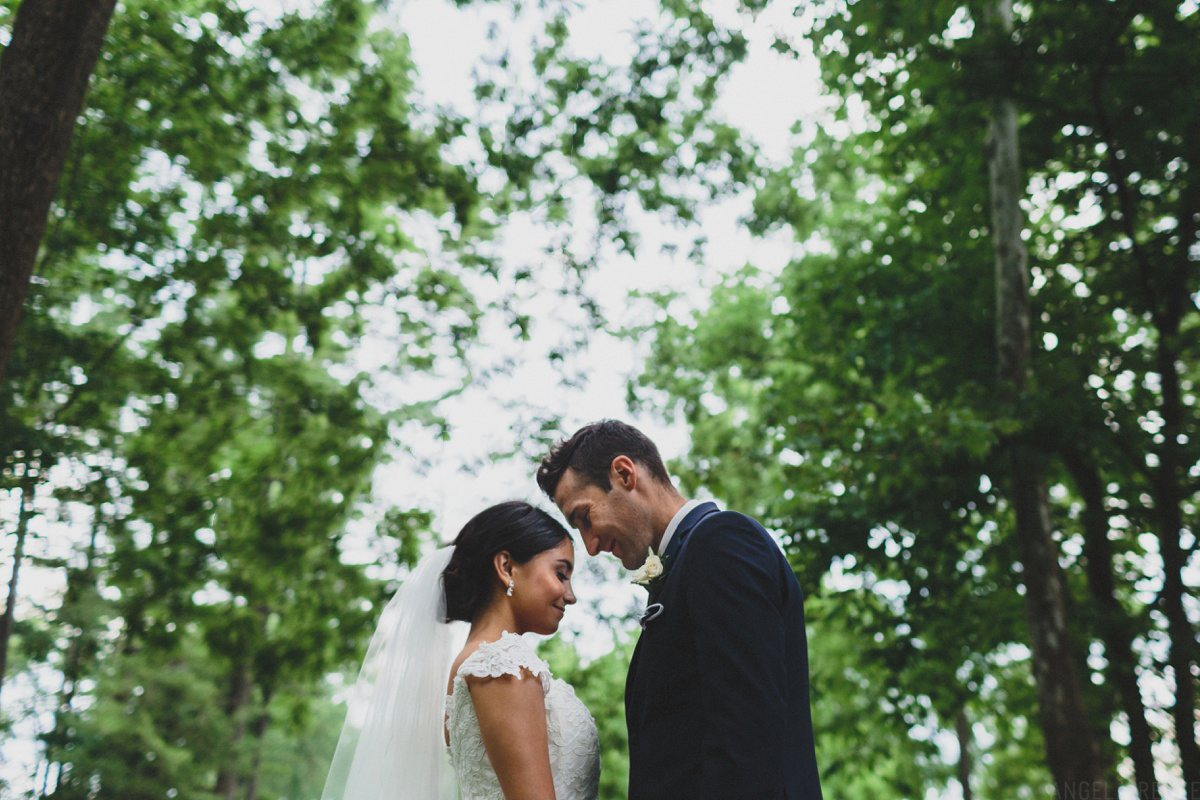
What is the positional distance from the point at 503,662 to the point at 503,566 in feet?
2.00

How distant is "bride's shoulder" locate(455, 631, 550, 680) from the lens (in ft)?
10.1

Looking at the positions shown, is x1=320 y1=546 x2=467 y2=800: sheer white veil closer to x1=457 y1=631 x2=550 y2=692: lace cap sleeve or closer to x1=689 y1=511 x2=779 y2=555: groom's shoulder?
x1=457 y1=631 x2=550 y2=692: lace cap sleeve

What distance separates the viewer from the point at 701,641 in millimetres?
2318

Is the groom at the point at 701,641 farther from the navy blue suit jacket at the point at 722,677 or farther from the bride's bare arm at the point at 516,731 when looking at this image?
the bride's bare arm at the point at 516,731

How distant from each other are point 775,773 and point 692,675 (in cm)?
43

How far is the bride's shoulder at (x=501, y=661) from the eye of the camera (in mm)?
3090

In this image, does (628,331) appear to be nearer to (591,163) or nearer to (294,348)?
(591,163)

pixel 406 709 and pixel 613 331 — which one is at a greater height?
pixel 613 331

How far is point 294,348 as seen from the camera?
10.3 metres

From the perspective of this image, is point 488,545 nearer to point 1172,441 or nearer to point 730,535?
point 730,535

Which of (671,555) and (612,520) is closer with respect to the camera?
(671,555)

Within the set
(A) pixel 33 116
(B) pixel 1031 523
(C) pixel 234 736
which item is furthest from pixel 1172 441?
(C) pixel 234 736

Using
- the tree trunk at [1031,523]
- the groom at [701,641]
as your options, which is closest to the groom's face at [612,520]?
the groom at [701,641]

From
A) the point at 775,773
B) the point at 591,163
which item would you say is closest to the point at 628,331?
the point at 591,163
